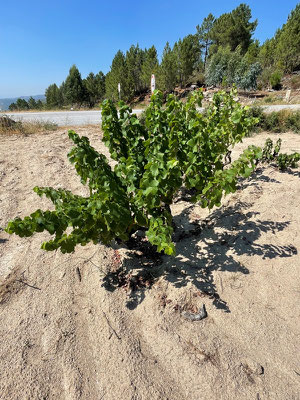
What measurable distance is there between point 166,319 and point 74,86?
40.8m

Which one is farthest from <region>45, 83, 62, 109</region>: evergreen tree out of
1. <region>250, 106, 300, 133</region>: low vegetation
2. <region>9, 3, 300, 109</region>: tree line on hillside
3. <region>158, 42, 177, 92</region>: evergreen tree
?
<region>250, 106, 300, 133</region>: low vegetation

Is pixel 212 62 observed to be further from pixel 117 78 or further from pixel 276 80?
pixel 117 78

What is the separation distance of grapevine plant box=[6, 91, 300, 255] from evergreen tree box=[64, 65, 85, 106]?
39.5 metres

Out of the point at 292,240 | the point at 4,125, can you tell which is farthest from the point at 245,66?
the point at 292,240

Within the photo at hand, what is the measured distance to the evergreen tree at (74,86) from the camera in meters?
35.9

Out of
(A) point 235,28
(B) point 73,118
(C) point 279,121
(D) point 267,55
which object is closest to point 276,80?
(D) point 267,55

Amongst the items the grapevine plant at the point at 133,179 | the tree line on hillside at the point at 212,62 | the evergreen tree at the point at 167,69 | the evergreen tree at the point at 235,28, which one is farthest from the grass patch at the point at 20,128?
the evergreen tree at the point at 235,28

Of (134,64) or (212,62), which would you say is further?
(134,64)

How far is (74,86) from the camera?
3622 cm

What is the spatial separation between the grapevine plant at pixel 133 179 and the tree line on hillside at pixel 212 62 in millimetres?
22441

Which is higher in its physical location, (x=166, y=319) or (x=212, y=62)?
(x=212, y=62)

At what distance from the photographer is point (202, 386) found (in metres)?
1.49

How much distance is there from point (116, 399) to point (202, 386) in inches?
21.6

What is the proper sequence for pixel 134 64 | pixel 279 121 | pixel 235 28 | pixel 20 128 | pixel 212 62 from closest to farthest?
pixel 279 121 < pixel 20 128 < pixel 212 62 < pixel 235 28 < pixel 134 64
